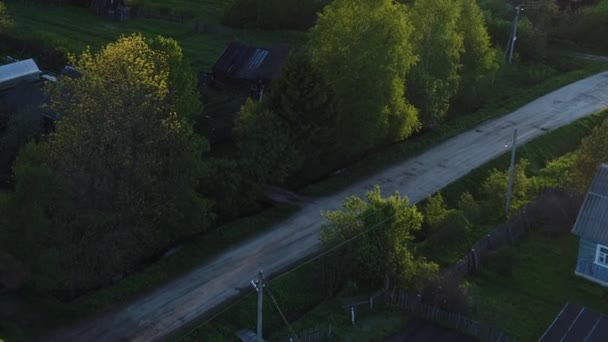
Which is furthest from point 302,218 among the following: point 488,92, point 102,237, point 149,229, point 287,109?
point 488,92

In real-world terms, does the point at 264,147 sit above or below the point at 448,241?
above

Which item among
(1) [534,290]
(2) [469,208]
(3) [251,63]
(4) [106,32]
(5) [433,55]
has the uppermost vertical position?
(4) [106,32]

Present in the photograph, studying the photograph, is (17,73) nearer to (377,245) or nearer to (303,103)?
(303,103)

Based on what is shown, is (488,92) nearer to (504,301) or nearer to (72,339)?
(504,301)

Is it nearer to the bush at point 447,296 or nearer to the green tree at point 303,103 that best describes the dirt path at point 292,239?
the green tree at point 303,103

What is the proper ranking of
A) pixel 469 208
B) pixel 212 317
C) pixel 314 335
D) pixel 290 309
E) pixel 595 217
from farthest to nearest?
1. pixel 469 208
2. pixel 595 217
3. pixel 290 309
4. pixel 212 317
5. pixel 314 335

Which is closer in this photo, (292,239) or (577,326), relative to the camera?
(577,326)

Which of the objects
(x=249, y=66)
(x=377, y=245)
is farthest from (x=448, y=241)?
(x=249, y=66)
